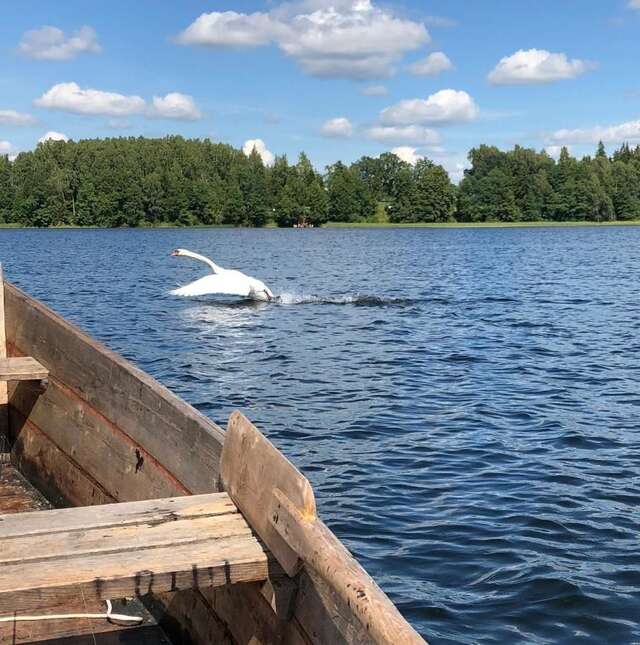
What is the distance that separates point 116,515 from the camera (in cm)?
425

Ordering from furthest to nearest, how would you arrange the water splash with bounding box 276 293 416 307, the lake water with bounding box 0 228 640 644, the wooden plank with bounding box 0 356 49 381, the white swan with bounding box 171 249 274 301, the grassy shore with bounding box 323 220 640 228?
1. the grassy shore with bounding box 323 220 640 228
2. the water splash with bounding box 276 293 416 307
3. the white swan with bounding box 171 249 274 301
4. the lake water with bounding box 0 228 640 644
5. the wooden plank with bounding box 0 356 49 381

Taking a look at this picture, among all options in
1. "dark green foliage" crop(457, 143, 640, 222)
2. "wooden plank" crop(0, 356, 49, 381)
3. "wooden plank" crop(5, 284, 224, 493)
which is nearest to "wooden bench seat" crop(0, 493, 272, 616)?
"wooden plank" crop(5, 284, 224, 493)

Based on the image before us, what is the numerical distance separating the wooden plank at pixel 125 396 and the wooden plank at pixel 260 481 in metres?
0.31

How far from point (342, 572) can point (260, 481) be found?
924 mm

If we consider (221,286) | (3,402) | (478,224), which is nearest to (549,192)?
(478,224)

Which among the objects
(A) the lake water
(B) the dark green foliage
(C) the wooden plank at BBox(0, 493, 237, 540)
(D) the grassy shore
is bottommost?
(A) the lake water

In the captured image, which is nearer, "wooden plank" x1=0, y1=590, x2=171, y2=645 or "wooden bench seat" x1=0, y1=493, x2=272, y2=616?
"wooden bench seat" x1=0, y1=493, x2=272, y2=616

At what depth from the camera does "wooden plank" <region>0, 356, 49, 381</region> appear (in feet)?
23.1

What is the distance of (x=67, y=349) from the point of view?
278 inches

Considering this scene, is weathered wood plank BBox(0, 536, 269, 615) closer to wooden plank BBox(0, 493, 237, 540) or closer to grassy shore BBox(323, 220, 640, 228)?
wooden plank BBox(0, 493, 237, 540)

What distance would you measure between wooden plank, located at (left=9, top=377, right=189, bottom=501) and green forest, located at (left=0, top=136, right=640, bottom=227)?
139950 millimetres

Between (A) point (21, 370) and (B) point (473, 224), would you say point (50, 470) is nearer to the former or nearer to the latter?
(A) point (21, 370)

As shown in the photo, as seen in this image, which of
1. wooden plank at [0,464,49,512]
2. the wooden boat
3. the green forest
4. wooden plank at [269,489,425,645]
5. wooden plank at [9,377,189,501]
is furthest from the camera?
the green forest

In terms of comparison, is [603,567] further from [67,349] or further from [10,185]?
[10,185]
